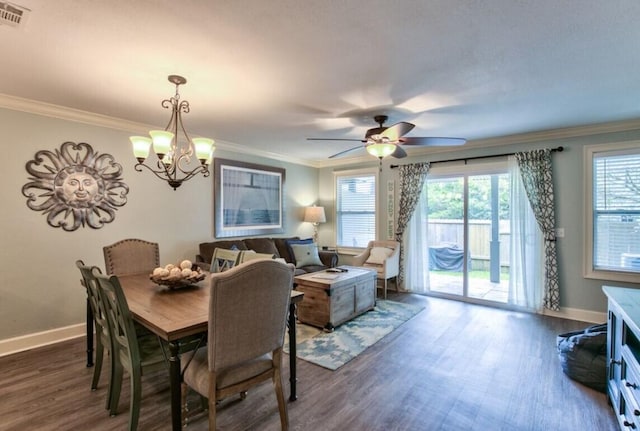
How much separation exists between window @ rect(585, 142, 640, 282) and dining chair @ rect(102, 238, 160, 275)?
524 centimetres

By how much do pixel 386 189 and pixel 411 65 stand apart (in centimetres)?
349

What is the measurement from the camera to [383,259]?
203 inches

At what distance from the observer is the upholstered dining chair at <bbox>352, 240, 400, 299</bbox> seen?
500 centimetres

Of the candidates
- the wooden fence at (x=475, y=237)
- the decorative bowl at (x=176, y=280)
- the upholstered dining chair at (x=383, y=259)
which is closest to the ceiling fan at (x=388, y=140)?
the wooden fence at (x=475, y=237)

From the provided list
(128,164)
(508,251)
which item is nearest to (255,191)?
(128,164)

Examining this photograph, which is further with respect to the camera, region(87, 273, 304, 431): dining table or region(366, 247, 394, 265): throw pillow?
region(366, 247, 394, 265): throw pillow

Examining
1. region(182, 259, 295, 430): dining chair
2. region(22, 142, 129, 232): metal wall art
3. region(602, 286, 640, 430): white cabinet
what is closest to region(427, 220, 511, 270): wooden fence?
region(602, 286, 640, 430): white cabinet

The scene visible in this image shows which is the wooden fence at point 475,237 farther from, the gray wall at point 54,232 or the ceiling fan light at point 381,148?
the gray wall at point 54,232

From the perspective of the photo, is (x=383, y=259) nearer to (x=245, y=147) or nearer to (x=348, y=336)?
(x=348, y=336)

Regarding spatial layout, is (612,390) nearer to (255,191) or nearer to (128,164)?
(255,191)

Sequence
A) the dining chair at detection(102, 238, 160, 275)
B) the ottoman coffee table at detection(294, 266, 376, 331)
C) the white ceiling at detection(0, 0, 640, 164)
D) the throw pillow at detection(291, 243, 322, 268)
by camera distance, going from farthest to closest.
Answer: the throw pillow at detection(291, 243, 322, 268) < the ottoman coffee table at detection(294, 266, 376, 331) < the dining chair at detection(102, 238, 160, 275) < the white ceiling at detection(0, 0, 640, 164)

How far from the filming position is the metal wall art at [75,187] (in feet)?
10.6

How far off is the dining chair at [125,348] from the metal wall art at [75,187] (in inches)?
76.2

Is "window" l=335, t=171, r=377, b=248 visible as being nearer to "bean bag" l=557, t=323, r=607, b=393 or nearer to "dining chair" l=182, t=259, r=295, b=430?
"bean bag" l=557, t=323, r=607, b=393
